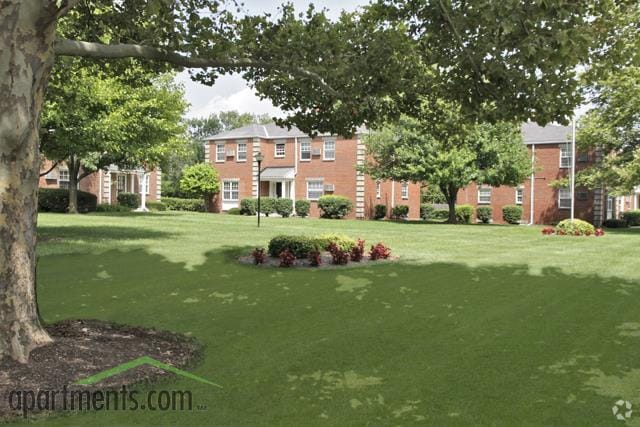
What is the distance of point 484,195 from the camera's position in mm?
47156

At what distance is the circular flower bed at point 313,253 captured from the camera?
14.3 m

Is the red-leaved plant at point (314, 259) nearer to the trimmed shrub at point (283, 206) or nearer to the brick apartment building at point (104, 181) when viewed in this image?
the trimmed shrub at point (283, 206)

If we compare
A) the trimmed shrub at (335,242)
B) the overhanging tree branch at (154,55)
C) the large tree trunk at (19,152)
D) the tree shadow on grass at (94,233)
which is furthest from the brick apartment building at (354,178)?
the large tree trunk at (19,152)

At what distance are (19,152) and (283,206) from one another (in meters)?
38.7

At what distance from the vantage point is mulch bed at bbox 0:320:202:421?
5352 millimetres

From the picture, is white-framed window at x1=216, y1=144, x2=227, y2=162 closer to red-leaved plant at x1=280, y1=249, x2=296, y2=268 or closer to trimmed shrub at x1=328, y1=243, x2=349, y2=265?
trimmed shrub at x1=328, y1=243, x2=349, y2=265

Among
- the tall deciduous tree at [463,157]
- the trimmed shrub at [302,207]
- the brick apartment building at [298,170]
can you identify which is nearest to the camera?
the tall deciduous tree at [463,157]

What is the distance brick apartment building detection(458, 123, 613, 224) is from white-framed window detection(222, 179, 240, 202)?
2127 cm

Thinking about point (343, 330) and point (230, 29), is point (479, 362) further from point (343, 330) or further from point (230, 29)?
point (230, 29)

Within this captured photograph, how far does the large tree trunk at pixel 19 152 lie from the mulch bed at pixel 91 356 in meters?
0.28

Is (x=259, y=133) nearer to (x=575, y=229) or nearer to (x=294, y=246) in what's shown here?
(x=575, y=229)

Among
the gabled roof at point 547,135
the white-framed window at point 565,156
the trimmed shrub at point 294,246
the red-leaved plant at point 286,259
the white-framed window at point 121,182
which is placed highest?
the gabled roof at point 547,135

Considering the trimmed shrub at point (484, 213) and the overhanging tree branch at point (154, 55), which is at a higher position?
the overhanging tree branch at point (154, 55)

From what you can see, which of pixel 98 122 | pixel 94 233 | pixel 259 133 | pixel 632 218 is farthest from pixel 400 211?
pixel 98 122
